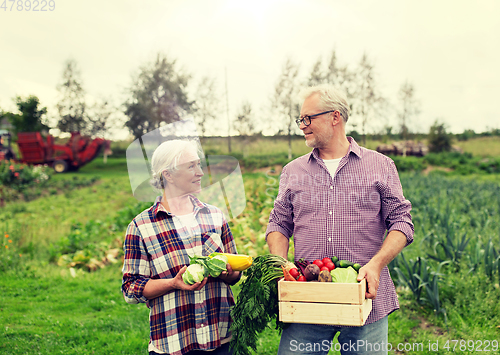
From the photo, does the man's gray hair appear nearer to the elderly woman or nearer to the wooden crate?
the elderly woman

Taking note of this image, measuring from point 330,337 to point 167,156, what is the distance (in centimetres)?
136

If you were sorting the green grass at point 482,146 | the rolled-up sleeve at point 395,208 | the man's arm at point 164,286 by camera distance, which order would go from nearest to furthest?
the man's arm at point 164,286 → the rolled-up sleeve at point 395,208 → the green grass at point 482,146

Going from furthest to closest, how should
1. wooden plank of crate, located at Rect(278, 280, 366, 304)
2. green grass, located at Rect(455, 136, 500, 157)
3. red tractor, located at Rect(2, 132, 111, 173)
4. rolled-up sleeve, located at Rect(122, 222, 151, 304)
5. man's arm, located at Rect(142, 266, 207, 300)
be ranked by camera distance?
green grass, located at Rect(455, 136, 500, 157)
red tractor, located at Rect(2, 132, 111, 173)
rolled-up sleeve, located at Rect(122, 222, 151, 304)
man's arm, located at Rect(142, 266, 207, 300)
wooden plank of crate, located at Rect(278, 280, 366, 304)

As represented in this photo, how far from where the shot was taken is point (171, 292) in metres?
1.85

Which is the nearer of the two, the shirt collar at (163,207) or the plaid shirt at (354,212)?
the shirt collar at (163,207)

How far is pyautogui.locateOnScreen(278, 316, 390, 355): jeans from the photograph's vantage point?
1.96m

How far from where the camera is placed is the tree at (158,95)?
1512 cm

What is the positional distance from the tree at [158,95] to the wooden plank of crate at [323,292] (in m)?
13.9

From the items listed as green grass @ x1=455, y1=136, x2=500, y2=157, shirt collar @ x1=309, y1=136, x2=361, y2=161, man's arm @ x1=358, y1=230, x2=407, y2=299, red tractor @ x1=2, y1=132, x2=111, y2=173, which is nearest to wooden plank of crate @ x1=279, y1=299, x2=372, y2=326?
man's arm @ x1=358, y1=230, x2=407, y2=299

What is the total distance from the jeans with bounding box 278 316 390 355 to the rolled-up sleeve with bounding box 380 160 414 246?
0.52m

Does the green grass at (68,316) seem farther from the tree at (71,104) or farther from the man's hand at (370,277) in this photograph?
the tree at (71,104)

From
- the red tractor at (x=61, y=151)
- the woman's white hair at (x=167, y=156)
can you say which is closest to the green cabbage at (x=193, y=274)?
the woman's white hair at (x=167, y=156)

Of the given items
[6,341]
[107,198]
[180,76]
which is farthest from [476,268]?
[180,76]

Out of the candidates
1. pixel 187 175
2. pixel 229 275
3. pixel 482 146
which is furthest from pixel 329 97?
pixel 482 146
